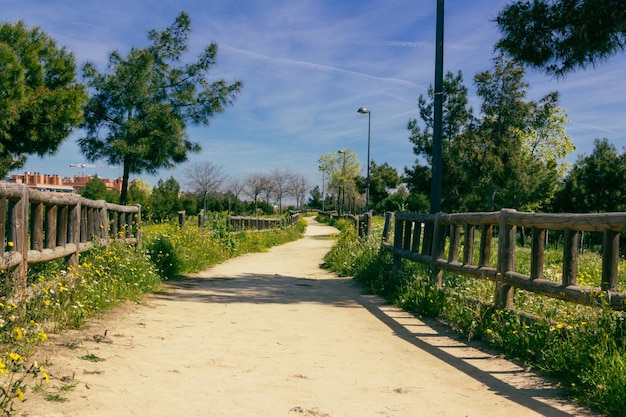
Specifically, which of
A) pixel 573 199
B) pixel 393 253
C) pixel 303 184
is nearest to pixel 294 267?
pixel 393 253

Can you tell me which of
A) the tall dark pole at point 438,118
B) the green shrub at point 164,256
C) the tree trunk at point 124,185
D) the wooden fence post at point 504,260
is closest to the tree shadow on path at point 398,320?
the green shrub at point 164,256

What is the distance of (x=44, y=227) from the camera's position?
23.7 feet

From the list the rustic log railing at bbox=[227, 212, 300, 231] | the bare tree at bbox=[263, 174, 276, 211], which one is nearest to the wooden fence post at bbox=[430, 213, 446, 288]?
the rustic log railing at bbox=[227, 212, 300, 231]

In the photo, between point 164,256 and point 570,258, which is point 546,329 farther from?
point 164,256

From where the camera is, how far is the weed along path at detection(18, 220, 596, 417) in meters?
3.77

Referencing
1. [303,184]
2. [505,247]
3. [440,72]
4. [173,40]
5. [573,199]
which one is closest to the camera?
[505,247]

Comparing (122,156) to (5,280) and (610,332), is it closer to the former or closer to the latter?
(5,280)

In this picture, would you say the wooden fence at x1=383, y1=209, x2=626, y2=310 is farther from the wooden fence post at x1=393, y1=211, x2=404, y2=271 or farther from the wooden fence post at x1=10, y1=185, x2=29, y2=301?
the wooden fence post at x1=10, y1=185, x2=29, y2=301

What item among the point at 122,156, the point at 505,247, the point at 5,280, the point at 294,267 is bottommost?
the point at 294,267

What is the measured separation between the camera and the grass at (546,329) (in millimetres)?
3904

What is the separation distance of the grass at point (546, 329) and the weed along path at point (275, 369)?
19cm

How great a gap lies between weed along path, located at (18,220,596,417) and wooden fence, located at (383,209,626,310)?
2.74 feet

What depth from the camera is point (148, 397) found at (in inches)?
151

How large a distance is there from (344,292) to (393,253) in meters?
1.36
